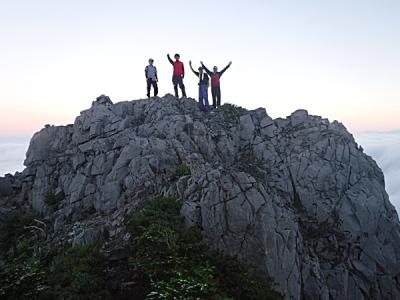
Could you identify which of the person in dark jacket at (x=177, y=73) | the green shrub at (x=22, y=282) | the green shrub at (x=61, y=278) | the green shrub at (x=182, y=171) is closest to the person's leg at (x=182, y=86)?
the person in dark jacket at (x=177, y=73)

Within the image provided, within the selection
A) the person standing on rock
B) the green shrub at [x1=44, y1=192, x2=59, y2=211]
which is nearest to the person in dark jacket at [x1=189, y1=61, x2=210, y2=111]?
the person standing on rock

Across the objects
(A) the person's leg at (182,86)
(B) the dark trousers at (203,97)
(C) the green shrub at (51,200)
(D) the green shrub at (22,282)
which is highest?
(A) the person's leg at (182,86)

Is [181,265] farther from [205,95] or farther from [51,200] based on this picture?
[205,95]

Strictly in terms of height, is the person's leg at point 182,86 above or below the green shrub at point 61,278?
above

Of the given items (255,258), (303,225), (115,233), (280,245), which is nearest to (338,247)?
(303,225)

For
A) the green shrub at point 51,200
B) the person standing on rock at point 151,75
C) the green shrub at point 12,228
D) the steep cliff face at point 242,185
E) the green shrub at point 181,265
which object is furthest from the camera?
the person standing on rock at point 151,75

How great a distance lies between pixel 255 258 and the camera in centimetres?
1616

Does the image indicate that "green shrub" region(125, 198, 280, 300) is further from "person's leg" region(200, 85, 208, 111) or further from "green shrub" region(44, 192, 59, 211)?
"person's leg" region(200, 85, 208, 111)

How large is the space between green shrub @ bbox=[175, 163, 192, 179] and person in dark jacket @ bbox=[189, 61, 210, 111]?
331 inches

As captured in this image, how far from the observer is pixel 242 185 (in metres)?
17.7

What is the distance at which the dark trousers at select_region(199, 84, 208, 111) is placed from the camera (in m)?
26.2

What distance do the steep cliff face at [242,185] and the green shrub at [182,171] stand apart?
335mm

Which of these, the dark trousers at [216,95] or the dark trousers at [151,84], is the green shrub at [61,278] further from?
the dark trousers at [216,95]

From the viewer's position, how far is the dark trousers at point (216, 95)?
2686 centimetres
